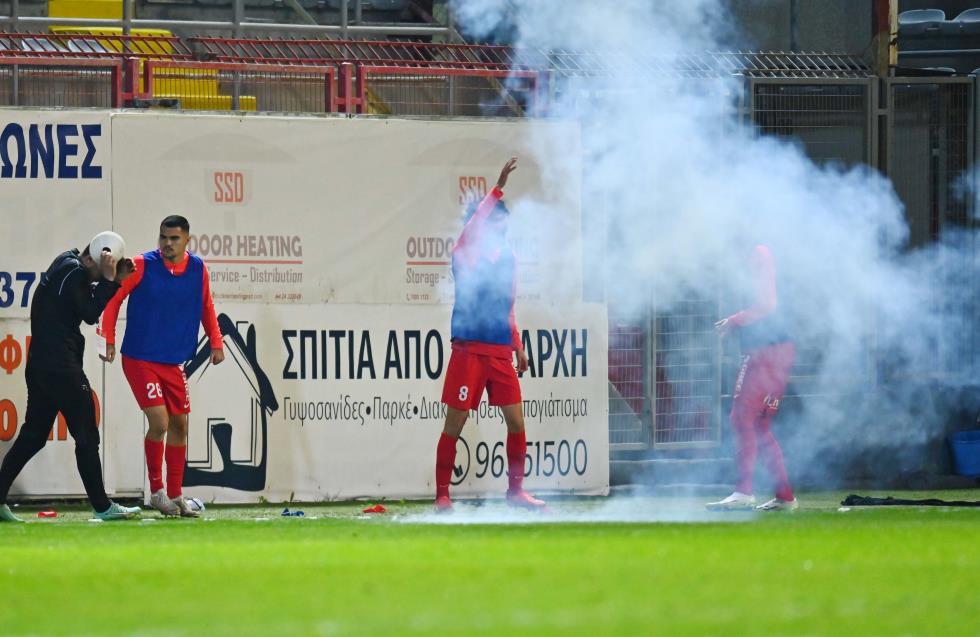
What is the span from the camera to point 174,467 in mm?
13156

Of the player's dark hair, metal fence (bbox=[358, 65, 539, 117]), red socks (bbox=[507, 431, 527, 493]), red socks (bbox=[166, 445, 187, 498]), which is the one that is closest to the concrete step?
metal fence (bbox=[358, 65, 539, 117])

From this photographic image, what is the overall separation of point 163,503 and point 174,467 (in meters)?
0.32

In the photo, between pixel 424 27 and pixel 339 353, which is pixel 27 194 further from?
pixel 424 27

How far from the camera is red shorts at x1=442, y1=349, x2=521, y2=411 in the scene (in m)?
12.9

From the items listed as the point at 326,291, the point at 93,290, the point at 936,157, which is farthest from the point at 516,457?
the point at 936,157

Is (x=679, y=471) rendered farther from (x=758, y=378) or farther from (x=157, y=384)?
(x=157, y=384)

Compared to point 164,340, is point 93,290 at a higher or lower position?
higher

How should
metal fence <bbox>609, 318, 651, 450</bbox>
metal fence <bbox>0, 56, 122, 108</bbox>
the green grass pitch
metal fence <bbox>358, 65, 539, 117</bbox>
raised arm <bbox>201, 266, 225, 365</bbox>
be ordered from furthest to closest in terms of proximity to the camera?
metal fence <bbox>609, 318, 651, 450</bbox>, metal fence <bbox>358, 65, 539, 117</bbox>, metal fence <bbox>0, 56, 122, 108</bbox>, raised arm <bbox>201, 266, 225, 365</bbox>, the green grass pitch

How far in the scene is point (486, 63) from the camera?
52.3 feet

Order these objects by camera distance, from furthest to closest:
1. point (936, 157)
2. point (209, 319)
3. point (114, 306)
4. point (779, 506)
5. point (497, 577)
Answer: point (936, 157)
point (779, 506)
point (209, 319)
point (114, 306)
point (497, 577)

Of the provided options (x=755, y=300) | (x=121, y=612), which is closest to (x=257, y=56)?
(x=755, y=300)

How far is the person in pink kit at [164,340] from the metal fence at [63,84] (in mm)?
2396

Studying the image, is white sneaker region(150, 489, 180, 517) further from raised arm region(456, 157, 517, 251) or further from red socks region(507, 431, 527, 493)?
raised arm region(456, 157, 517, 251)

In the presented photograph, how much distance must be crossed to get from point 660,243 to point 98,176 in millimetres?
5005
